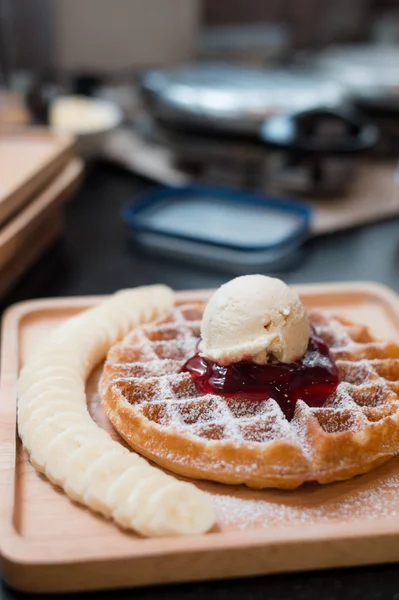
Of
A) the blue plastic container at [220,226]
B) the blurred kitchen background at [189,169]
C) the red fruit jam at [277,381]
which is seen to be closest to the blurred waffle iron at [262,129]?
the blurred kitchen background at [189,169]

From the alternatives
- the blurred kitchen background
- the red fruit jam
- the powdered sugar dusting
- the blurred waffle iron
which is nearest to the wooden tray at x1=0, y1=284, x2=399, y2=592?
the powdered sugar dusting

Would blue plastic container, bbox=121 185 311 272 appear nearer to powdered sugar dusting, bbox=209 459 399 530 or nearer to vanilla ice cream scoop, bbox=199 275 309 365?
vanilla ice cream scoop, bbox=199 275 309 365

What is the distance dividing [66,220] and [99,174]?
426 millimetres

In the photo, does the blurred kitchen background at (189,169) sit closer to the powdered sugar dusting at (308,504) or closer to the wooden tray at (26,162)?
the wooden tray at (26,162)

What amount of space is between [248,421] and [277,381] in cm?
9

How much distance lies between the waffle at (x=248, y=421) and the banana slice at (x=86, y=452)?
0.05 metres

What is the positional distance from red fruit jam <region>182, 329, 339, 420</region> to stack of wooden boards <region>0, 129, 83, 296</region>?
0.62m

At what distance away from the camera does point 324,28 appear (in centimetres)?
432

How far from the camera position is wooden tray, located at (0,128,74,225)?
159 centimetres

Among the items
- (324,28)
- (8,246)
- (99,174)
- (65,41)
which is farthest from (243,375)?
(324,28)

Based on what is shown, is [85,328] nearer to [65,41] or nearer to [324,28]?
[65,41]

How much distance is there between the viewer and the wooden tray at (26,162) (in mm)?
1587

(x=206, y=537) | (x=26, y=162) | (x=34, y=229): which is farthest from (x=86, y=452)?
(x=26, y=162)

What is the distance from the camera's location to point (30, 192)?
1688 millimetres
